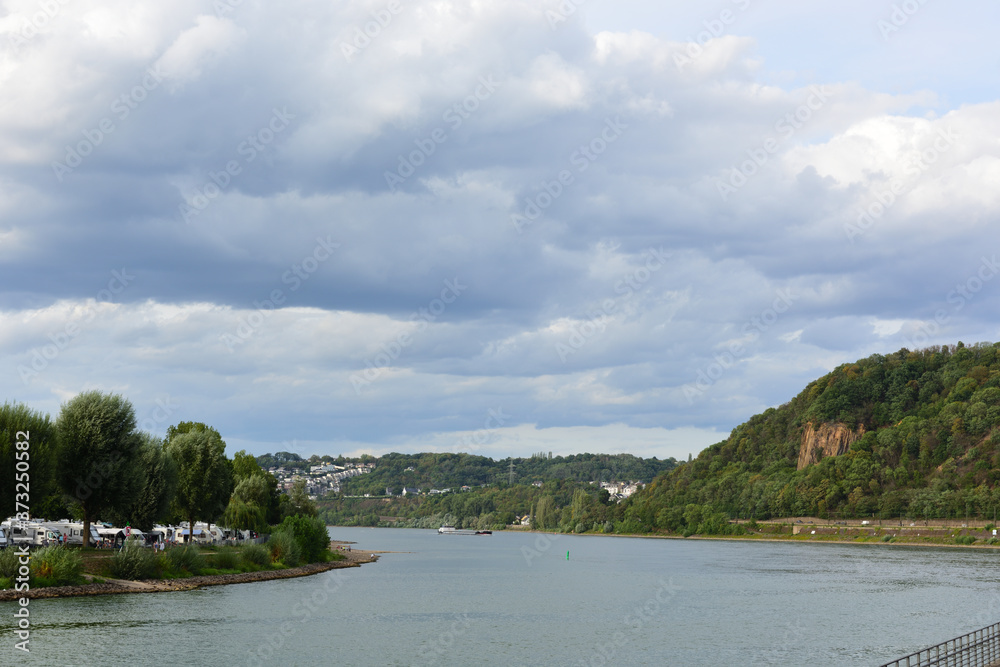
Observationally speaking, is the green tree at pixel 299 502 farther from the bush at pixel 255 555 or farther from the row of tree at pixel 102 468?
the bush at pixel 255 555

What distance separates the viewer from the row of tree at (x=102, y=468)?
221ft

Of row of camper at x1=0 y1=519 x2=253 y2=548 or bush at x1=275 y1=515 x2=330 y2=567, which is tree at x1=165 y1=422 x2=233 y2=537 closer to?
row of camper at x1=0 y1=519 x2=253 y2=548

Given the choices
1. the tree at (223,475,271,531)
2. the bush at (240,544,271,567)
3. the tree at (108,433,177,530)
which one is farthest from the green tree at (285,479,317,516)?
the tree at (108,433,177,530)

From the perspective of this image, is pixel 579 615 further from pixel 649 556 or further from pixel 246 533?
pixel 649 556

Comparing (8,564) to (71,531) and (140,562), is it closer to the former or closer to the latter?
(140,562)

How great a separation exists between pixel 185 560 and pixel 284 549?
68.0 ft

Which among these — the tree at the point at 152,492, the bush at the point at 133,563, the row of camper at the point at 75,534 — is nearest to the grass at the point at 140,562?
the bush at the point at 133,563

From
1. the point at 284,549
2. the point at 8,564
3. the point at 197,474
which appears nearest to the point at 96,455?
the point at 8,564

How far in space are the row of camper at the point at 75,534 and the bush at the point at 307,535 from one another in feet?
25.5

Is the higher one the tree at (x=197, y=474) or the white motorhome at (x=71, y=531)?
the tree at (x=197, y=474)

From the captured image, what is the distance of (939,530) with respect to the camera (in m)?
196

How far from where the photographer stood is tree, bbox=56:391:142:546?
75.7m

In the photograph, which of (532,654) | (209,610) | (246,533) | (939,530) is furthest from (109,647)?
(939,530)

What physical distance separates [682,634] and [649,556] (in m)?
106
